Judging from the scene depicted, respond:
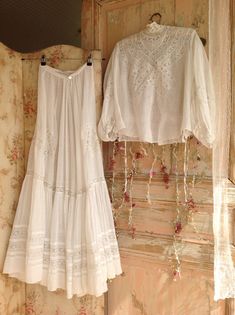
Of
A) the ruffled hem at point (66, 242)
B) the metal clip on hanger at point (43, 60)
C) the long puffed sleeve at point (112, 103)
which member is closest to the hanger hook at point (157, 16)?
the long puffed sleeve at point (112, 103)

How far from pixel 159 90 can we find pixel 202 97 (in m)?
0.21

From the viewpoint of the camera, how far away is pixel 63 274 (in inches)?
55.9

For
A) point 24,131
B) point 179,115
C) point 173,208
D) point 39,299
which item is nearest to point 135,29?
point 179,115

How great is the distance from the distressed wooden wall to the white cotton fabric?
0.43 ft

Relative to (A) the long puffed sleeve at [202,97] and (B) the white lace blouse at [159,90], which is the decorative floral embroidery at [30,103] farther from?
(A) the long puffed sleeve at [202,97]

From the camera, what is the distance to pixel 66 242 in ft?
4.62

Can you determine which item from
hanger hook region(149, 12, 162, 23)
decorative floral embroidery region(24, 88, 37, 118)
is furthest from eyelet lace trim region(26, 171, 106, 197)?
hanger hook region(149, 12, 162, 23)

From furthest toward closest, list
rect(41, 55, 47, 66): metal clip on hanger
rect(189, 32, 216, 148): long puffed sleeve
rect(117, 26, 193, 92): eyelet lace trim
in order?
rect(41, 55, 47, 66): metal clip on hanger → rect(117, 26, 193, 92): eyelet lace trim → rect(189, 32, 216, 148): long puffed sleeve

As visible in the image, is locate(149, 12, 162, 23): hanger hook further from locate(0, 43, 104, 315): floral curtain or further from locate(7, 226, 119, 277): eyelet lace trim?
locate(7, 226, 119, 277): eyelet lace trim

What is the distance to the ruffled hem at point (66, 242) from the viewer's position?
4.50 feet

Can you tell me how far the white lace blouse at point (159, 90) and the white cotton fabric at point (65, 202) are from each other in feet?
0.41

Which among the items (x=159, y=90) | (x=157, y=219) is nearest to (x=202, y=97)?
(x=159, y=90)

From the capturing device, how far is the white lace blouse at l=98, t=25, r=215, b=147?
4.09ft

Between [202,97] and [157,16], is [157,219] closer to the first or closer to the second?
[202,97]
